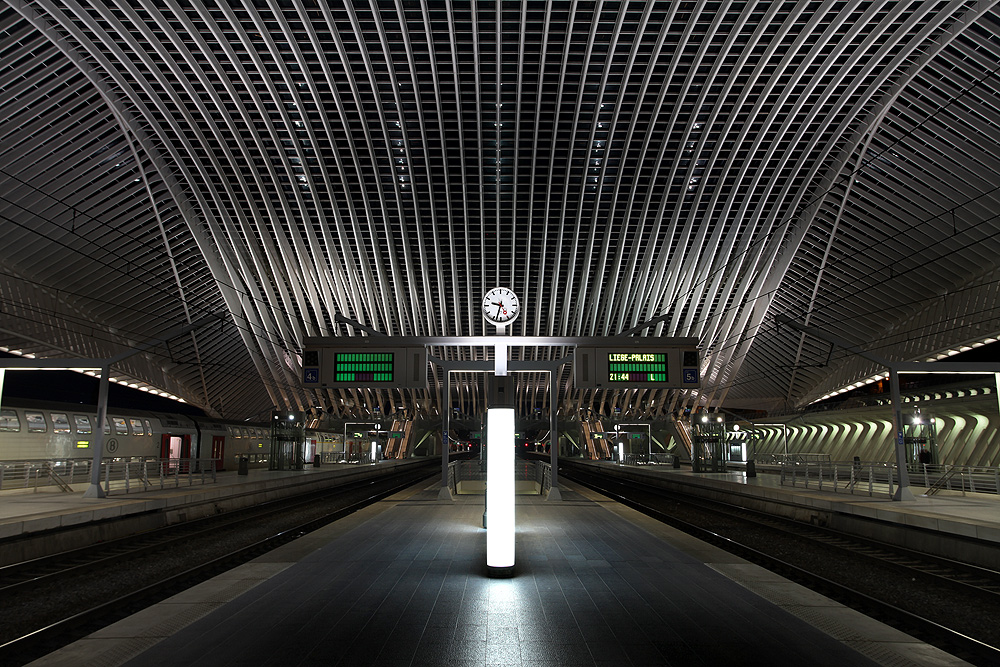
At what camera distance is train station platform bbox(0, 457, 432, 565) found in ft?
37.7

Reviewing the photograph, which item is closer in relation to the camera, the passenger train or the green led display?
the green led display

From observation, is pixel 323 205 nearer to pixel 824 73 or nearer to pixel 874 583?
pixel 824 73

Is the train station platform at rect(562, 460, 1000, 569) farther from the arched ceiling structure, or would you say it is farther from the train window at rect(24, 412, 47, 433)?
the train window at rect(24, 412, 47, 433)

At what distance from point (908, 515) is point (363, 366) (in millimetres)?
13036

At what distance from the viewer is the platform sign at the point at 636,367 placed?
16.2 metres

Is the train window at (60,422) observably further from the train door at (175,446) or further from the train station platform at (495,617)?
the train station platform at (495,617)

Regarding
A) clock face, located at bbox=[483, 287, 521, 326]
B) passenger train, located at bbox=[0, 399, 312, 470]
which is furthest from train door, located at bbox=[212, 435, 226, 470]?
clock face, located at bbox=[483, 287, 521, 326]

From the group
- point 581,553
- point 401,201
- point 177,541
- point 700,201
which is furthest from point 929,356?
point 177,541

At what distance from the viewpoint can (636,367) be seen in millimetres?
16766

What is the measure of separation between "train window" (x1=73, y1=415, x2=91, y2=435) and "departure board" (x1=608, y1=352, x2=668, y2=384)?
19273 mm

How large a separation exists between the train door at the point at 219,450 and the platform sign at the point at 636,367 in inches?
957

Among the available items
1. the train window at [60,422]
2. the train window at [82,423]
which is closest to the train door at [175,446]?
the train window at [82,423]

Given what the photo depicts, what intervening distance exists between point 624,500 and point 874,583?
13067 millimetres

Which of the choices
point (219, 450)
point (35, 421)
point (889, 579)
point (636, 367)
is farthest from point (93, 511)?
point (219, 450)
